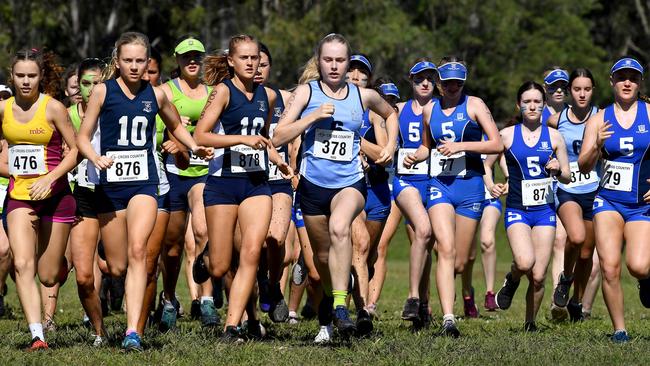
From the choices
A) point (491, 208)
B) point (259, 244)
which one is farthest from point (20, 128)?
point (491, 208)

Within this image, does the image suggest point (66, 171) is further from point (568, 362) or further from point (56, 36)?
point (56, 36)

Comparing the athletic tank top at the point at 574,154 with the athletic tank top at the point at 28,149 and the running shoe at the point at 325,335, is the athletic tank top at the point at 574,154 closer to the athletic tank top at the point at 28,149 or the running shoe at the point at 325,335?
the running shoe at the point at 325,335

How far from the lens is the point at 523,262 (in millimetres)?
12398

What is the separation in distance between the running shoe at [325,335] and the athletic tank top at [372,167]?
2453 mm

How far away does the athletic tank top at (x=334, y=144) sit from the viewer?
10648mm

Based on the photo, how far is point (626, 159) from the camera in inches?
440

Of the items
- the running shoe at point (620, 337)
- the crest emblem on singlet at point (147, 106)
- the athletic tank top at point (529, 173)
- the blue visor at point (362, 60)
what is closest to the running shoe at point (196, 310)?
the blue visor at point (362, 60)

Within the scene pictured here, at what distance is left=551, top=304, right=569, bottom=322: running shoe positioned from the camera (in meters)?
13.5

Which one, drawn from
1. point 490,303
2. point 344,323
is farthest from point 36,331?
point 490,303

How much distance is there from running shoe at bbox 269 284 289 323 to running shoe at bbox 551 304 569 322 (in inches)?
119

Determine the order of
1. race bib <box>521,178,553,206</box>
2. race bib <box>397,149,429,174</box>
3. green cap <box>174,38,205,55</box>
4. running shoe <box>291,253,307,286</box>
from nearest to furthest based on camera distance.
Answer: green cap <box>174,38,205,55</box> → race bib <box>521,178,553,206</box> → race bib <box>397,149,429,174</box> → running shoe <box>291,253,307,286</box>

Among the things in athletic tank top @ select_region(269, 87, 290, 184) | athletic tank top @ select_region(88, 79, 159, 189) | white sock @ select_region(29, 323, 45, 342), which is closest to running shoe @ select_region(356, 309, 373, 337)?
athletic tank top @ select_region(269, 87, 290, 184)

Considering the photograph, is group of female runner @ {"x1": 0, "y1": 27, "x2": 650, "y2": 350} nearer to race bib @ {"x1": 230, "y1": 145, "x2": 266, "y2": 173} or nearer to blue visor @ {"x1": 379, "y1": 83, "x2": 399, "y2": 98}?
race bib @ {"x1": 230, "y1": 145, "x2": 266, "y2": 173}

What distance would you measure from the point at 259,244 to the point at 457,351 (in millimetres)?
1820
